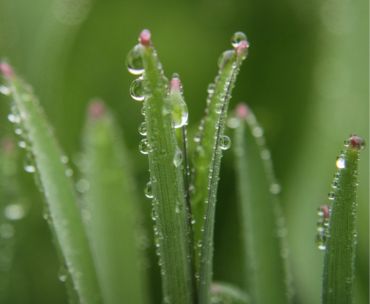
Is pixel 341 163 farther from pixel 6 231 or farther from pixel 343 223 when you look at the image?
pixel 6 231

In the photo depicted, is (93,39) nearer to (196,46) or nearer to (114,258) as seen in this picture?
(196,46)

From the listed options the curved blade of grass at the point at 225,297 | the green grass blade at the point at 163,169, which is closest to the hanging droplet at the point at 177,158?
the green grass blade at the point at 163,169

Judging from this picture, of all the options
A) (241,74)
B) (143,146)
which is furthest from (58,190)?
(241,74)

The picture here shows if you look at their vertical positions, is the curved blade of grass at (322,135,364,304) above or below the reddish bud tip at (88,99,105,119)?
below

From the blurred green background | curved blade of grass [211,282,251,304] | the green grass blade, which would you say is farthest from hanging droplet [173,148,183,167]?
the blurred green background

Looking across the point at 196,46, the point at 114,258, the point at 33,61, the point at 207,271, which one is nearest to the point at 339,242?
the point at 207,271

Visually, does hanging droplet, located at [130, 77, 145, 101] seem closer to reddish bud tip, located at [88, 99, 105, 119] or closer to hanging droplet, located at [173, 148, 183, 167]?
hanging droplet, located at [173, 148, 183, 167]
